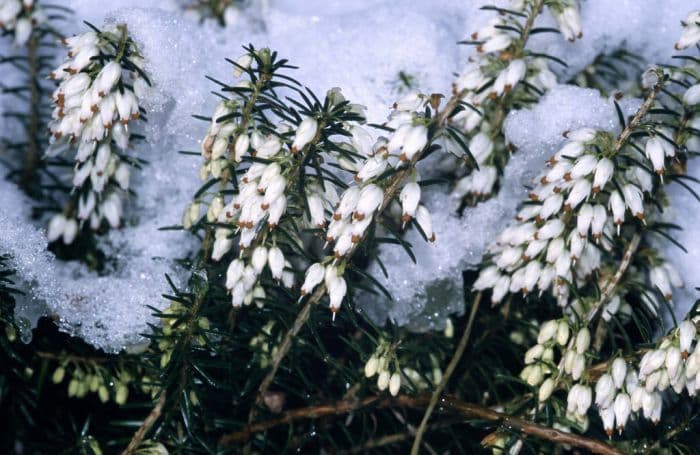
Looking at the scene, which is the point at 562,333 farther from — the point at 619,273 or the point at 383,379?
the point at 383,379

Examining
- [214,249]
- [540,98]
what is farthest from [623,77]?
[214,249]

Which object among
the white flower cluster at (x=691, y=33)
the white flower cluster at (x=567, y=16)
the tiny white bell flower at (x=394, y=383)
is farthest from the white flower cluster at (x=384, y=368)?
the white flower cluster at (x=691, y=33)

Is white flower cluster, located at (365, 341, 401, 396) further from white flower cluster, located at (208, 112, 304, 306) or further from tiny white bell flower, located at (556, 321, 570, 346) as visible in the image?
tiny white bell flower, located at (556, 321, 570, 346)

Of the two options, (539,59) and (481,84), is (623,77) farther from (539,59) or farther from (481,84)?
(481,84)

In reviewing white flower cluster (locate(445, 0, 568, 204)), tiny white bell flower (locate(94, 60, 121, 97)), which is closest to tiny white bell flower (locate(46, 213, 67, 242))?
tiny white bell flower (locate(94, 60, 121, 97))

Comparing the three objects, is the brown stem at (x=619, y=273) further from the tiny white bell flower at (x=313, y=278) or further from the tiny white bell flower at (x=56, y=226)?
the tiny white bell flower at (x=56, y=226)
